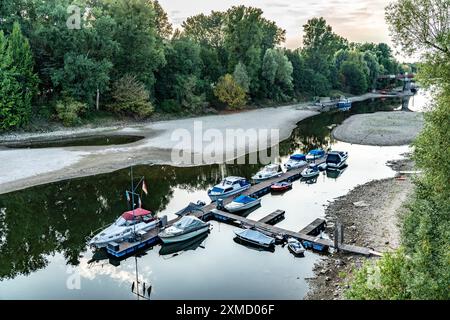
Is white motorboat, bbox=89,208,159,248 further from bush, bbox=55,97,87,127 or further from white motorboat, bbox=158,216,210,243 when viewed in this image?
bush, bbox=55,97,87,127

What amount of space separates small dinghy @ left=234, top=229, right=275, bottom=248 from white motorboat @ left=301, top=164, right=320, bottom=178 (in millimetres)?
14869

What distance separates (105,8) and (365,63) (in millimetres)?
98996

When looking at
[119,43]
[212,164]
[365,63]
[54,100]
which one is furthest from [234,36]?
[365,63]

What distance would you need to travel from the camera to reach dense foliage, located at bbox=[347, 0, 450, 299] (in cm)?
1204

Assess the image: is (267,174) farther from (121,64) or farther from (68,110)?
(121,64)

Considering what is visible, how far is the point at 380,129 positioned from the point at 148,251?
5111cm

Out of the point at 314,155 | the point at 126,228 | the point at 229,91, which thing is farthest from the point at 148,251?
the point at 229,91

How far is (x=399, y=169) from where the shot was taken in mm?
41250

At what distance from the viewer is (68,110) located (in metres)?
58.6

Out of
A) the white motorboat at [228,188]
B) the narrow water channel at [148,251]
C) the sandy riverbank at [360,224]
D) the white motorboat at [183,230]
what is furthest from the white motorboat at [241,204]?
the sandy riverbank at [360,224]

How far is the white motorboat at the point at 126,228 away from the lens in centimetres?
2314

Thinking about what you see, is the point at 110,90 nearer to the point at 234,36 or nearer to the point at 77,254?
the point at 234,36

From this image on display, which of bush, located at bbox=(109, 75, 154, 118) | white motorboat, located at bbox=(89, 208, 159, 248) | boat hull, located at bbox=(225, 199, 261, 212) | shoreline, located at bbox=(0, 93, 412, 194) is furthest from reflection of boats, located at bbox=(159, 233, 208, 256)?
bush, located at bbox=(109, 75, 154, 118)

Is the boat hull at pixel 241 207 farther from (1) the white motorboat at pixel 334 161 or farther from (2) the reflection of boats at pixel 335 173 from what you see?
(1) the white motorboat at pixel 334 161
